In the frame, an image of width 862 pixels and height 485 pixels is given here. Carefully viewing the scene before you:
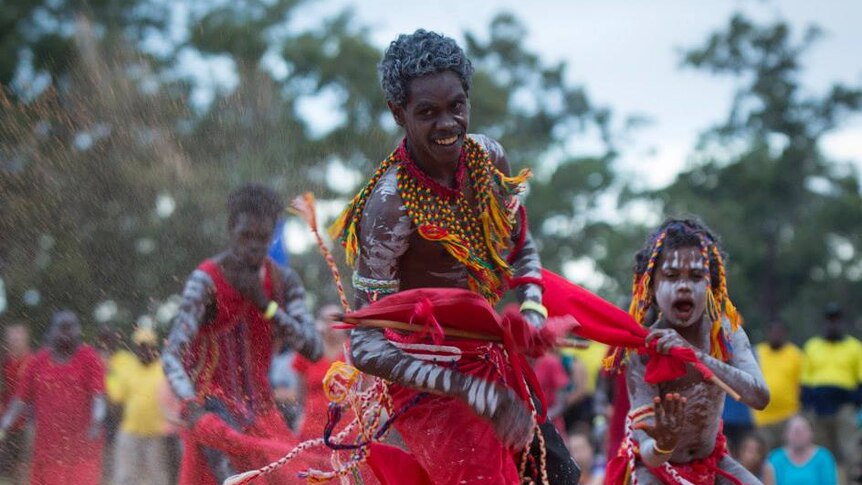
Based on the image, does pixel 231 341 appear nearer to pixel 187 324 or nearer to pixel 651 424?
pixel 187 324

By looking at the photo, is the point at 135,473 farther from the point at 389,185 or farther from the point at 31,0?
the point at 31,0

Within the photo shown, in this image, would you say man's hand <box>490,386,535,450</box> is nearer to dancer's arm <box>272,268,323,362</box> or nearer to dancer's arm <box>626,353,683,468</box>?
dancer's arm <box>626,353,683,468</box>

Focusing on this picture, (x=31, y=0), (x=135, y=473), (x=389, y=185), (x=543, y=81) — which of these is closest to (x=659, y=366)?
(x=389, y=185)

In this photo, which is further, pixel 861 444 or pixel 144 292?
pixel 861 444

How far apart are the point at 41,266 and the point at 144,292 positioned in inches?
35.8

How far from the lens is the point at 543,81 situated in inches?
1283

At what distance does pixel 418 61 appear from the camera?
4.53m

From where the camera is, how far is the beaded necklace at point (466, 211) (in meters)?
4.68

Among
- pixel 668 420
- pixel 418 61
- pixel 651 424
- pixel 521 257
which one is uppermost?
pixel 418 61

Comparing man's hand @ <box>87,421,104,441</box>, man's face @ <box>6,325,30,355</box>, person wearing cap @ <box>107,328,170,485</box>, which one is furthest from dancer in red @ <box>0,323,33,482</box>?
person wearing cap @ <box>107,328,170,485</box>

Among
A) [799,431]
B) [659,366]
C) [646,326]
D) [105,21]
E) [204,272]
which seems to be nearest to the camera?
[659,366]

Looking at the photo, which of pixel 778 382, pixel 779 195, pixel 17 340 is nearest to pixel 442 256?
pixel 17 340

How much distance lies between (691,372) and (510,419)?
138cm

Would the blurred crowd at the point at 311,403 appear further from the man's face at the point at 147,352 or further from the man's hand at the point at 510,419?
the man's hand at the point at 510,419
